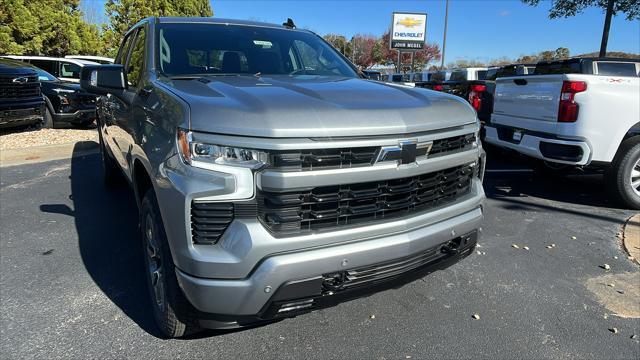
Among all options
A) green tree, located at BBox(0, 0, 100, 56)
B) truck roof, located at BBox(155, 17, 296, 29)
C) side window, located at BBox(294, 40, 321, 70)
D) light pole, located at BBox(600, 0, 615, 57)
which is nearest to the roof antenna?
truck roof, located at BBox(155, 17, 296, 29)

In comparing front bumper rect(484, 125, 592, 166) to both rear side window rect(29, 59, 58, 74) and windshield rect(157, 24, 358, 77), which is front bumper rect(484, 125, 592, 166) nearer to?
windshield rect(157, 24, 358, 77)

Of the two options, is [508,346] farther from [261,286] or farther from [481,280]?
[261,286]

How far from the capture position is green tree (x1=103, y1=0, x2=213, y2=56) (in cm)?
1906

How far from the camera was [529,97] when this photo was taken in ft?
18.7

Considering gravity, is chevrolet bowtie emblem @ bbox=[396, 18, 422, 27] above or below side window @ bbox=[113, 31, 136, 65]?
above

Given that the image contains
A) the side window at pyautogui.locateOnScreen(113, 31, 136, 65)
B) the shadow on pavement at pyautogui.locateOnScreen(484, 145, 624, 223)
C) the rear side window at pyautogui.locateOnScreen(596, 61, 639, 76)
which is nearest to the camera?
the side window at pyautogui.locateOnScreen(113, 31, 136, 65)

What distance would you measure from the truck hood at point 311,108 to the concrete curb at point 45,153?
21.8 ft

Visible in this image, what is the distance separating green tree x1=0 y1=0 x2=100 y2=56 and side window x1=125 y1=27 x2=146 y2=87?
14.3m

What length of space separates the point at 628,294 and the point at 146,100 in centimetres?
363

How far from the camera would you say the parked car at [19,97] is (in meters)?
8.84

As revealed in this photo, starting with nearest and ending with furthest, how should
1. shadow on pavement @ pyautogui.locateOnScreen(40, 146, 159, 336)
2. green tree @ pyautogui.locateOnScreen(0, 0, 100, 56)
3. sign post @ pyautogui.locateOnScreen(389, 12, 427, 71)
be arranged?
shadow on pavement @ pyautogui.locateOnScreen(40, 146, 159, 336), green tree @ pyautogui.locateOnScreen(0, 0, 100, 56), sign post @ pyautogui.locateOnScreen(389, 12, 427, 71)

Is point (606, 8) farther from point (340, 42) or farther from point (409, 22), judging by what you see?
point (340, 42)

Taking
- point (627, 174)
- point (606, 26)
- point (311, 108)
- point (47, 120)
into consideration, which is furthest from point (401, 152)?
point (606, 26)

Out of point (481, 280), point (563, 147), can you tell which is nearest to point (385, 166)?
point (481, 280)
